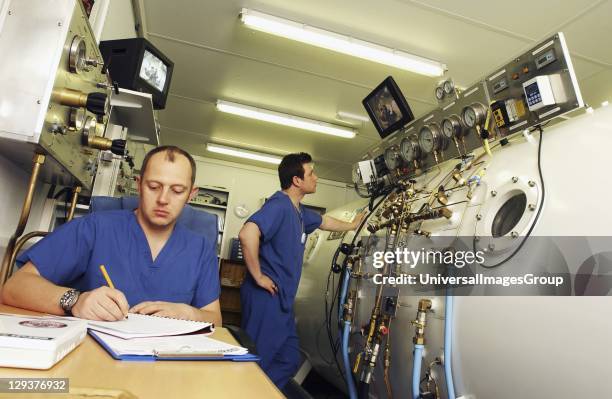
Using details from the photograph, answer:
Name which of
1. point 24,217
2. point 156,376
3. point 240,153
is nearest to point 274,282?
point 24,217

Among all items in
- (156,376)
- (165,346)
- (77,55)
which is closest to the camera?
(156,376)

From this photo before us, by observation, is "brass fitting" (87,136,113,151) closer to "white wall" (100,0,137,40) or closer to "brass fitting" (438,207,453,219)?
"white wall" (100,0,137,40)

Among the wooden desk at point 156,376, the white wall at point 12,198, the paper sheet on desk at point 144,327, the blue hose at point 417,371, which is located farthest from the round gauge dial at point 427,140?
the white wall at point 12,198

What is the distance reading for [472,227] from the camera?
1.18m

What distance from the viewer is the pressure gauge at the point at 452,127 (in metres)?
1.54

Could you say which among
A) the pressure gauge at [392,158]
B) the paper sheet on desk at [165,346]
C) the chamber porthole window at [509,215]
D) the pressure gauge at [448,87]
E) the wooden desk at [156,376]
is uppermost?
the pressure gauge at [448,87]

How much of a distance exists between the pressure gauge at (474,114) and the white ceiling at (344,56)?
112cm

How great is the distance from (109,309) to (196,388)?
35 centimetres

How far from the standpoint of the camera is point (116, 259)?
1029 mm

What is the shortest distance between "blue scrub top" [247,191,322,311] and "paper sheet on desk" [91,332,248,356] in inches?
51.5

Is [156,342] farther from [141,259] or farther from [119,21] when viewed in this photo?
[119,21]

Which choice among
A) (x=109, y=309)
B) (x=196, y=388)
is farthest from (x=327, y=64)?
(x=196, y=388)

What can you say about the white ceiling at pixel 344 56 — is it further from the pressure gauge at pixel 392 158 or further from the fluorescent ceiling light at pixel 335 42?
the pressure gauge at pixel 392 158

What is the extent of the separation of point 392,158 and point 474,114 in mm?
591
